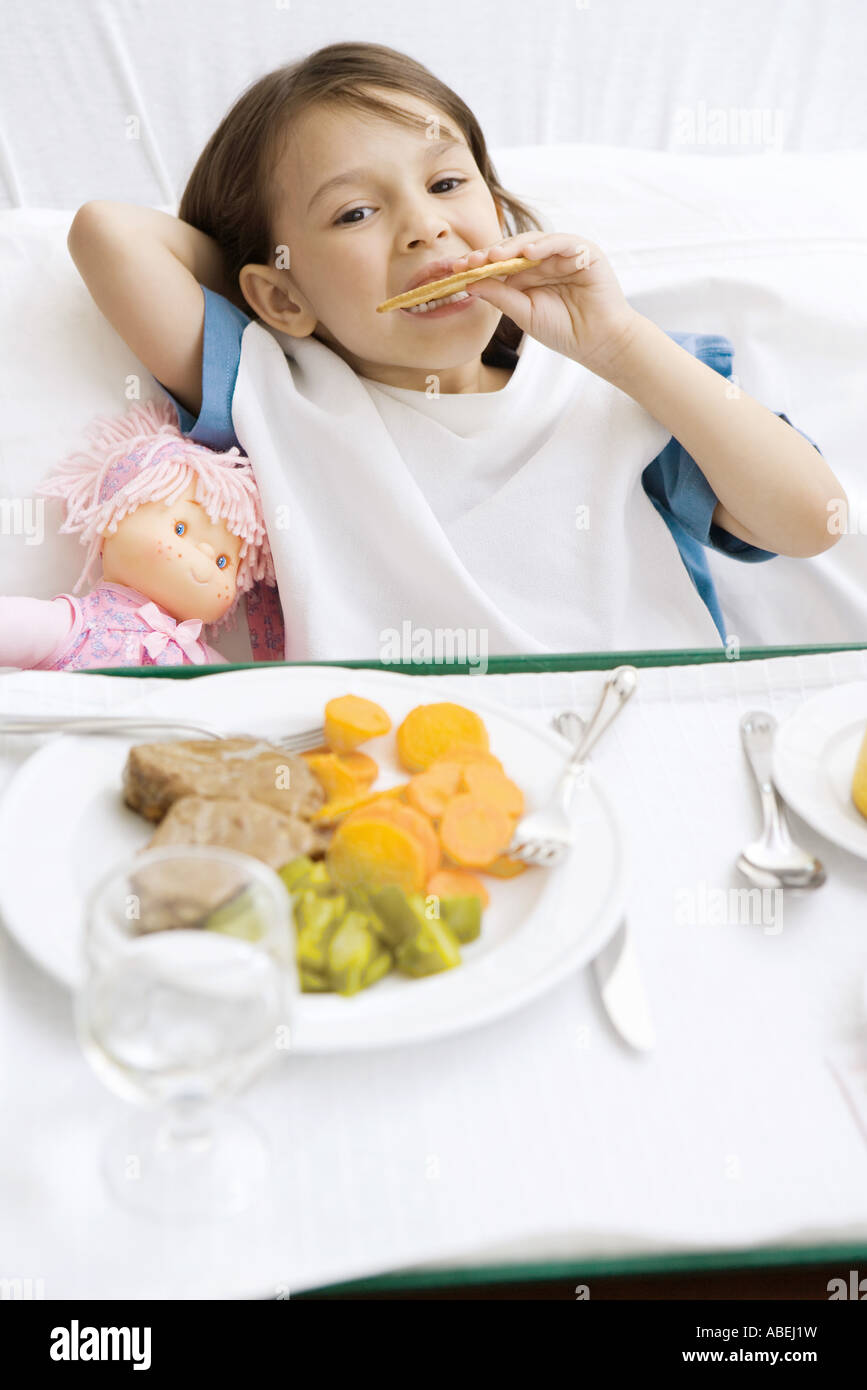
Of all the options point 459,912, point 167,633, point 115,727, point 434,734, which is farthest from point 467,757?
point 167,633

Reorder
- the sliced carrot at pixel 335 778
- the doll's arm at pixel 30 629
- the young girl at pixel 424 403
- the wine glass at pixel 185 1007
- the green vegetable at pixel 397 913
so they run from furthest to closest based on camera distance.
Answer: the young girl at pixel 424 403 → the doll's arm at pixel 30 629 → the sliced carrot at pixel 335 778 → the green vegetable at pixel 397 913 → the wine glass at pixel 185 1007

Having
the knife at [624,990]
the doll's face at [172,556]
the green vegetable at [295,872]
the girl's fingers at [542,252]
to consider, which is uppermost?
the girl's fingers at [542,252]

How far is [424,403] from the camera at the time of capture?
1.38 meters

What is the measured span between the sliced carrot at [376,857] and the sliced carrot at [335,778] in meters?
0.08

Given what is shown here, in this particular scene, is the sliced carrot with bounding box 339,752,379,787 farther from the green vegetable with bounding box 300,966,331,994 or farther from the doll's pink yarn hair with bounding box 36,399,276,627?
the doll's pink yarn hair with bounding box 36,399,276,627

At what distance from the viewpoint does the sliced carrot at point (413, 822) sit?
653 mm

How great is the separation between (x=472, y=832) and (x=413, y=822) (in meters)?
0.04

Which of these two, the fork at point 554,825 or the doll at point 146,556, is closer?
the fork at point 554,825

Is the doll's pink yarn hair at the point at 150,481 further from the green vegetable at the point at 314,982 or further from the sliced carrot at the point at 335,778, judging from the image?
the green vegetable at the point at 314,982

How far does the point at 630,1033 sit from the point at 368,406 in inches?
37.7

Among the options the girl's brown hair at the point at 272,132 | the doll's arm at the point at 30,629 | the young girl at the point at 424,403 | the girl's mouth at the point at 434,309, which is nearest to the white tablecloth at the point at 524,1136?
the doll's arm at the point at 30,629

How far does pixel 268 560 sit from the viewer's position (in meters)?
1.34

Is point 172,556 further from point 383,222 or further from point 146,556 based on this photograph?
point 383,222

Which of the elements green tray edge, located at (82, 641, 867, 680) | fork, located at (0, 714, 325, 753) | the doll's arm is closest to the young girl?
the doll's arm
